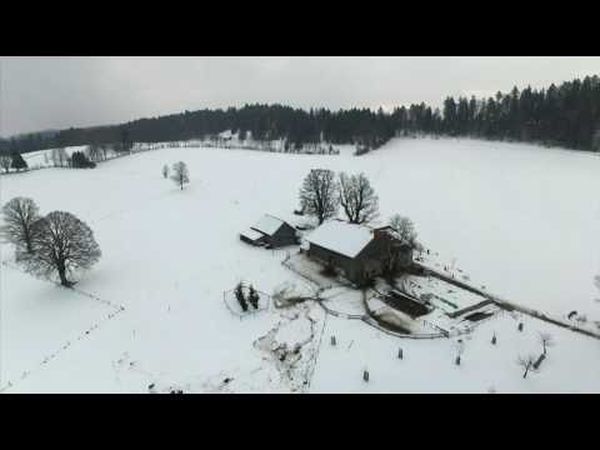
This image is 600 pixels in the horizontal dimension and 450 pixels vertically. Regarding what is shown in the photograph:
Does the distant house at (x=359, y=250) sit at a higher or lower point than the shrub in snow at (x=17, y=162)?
lower

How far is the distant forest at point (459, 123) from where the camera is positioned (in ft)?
271

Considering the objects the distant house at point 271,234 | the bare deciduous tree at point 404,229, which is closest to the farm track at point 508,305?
the bare deciduous tree at point 404,229

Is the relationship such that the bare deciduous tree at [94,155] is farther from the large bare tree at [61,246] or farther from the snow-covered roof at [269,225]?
the snow-covered roof at [269,225]

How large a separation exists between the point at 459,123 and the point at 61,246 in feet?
320

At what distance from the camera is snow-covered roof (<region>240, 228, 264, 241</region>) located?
41906 millimetres

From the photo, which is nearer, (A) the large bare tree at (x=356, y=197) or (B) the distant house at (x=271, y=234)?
(B) the distant house at (x=271, y=234)

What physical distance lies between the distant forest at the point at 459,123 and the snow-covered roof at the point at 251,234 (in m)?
67.4

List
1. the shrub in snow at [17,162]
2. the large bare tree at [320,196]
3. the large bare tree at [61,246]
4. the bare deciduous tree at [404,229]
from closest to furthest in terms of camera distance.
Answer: the large bare tree at [61,246], the bare deciduous tree at [404,229], the large bare tree at [320,196], the shrub in snow at [17,162]

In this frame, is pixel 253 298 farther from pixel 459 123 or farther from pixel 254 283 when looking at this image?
pixel 459 123

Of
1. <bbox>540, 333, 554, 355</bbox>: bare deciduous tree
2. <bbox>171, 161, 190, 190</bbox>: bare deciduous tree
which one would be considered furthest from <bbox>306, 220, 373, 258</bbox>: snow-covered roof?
<bbox>171, 161, 190, 190</bbox>: bare deciduous tree

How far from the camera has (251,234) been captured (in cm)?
4269
